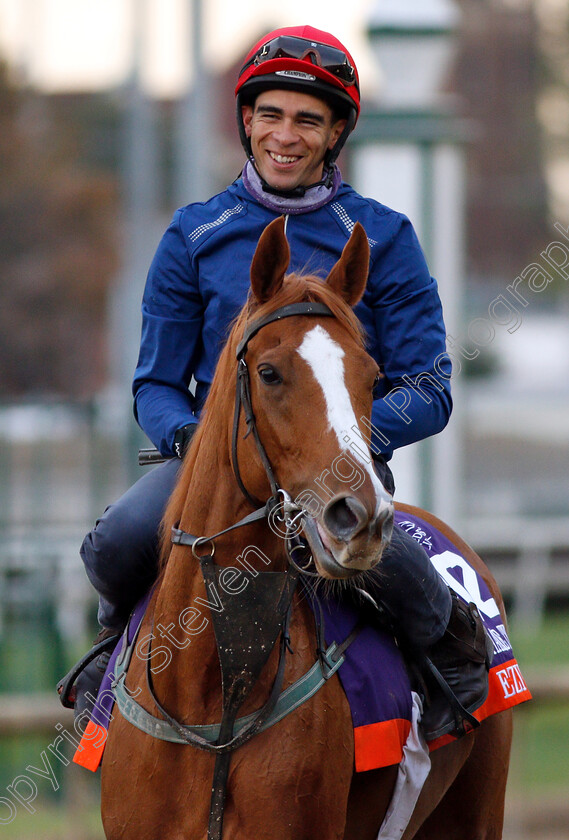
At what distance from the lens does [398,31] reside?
6531mm

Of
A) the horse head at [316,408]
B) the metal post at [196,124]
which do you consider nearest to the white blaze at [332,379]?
the horse head at [316,408]

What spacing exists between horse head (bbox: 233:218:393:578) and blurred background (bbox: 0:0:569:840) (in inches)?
78.9

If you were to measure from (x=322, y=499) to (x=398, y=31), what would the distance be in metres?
4.29

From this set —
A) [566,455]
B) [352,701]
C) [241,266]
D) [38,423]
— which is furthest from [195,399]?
[566,455]

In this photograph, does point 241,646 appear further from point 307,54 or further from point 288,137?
point 307,54

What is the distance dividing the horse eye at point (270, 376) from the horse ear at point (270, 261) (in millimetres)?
256

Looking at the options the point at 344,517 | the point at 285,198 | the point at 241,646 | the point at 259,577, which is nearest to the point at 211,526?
the point at 259,577

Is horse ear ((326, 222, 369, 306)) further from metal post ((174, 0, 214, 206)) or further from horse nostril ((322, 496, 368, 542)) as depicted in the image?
metal post ((174, 0, 214, 206))

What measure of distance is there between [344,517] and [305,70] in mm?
1595

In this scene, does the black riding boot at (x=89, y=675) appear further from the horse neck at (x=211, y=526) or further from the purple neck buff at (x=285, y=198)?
the purple neck buff at (x=285, y=198)

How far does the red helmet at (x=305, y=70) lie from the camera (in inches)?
149

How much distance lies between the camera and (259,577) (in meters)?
3.30

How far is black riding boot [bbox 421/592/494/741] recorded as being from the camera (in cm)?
388

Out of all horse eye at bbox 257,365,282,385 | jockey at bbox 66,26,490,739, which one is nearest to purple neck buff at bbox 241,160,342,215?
jockey at bbox 66,26,490,739
